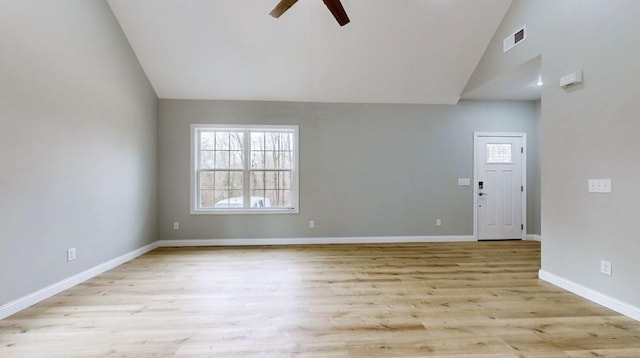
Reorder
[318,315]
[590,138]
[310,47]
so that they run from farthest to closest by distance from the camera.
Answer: [310,47], [590,138], [318,315]

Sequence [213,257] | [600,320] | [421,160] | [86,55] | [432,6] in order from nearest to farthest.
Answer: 1. [600,320]
2. [86,55]
3. [432,6]
4. [213,257]
5. [421,160]

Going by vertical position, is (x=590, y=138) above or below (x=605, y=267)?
above

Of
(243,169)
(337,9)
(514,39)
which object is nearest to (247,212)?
(243,169)

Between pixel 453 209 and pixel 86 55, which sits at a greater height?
pixel 86 55

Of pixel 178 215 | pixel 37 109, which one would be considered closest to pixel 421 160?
pixel 178 215

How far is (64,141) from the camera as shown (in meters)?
2.95

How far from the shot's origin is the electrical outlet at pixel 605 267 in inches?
101

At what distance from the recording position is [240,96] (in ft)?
16.3

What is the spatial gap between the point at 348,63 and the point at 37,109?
12.4 feet

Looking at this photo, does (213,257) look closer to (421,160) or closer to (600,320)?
→ (421,160)

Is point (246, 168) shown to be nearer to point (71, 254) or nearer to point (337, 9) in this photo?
point (71, 254)

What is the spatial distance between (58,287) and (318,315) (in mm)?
2637

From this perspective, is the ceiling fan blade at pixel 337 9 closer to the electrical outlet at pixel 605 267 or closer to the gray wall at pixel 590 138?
the gray wall at pixel 590 138

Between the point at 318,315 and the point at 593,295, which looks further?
the point at 593,295
